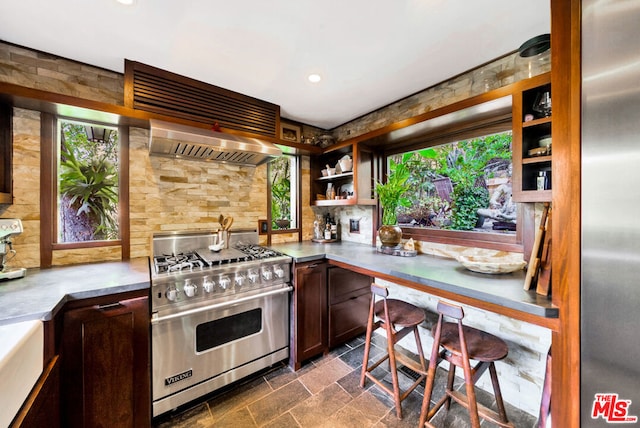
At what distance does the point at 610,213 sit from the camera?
96 centimetres

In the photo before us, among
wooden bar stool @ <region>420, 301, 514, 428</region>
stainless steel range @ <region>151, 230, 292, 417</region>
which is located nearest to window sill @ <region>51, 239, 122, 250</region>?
stainless steel range @ <region>151, 230, 292, 417</region>

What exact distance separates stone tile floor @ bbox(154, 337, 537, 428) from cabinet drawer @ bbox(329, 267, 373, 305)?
0.60m

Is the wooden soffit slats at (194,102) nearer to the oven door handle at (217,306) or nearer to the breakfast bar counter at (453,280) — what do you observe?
the breakfast bar counter at (453,280)

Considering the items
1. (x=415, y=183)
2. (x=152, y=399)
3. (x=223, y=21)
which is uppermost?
(x=223, y=21)

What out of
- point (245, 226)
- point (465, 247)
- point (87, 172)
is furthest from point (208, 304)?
point (465, 247)

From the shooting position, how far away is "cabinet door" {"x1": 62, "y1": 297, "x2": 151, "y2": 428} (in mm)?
1246

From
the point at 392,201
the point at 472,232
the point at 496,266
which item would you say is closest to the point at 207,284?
the point at 392,201

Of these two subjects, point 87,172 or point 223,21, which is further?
point 87,172

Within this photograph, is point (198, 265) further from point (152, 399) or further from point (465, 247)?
point (465, 247)

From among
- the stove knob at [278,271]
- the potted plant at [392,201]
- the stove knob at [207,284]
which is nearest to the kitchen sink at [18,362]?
the stove knob at [207,284]

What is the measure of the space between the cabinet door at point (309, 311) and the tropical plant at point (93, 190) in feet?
5.34

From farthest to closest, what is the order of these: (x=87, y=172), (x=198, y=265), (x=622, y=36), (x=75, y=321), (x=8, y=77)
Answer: (x=87, y=172) → (x=198, y=265) → (x=8, y=77) → (x=75, y=321) → (x=622, y=36)

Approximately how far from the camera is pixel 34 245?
1707 millimetres

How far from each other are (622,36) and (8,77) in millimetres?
3370
